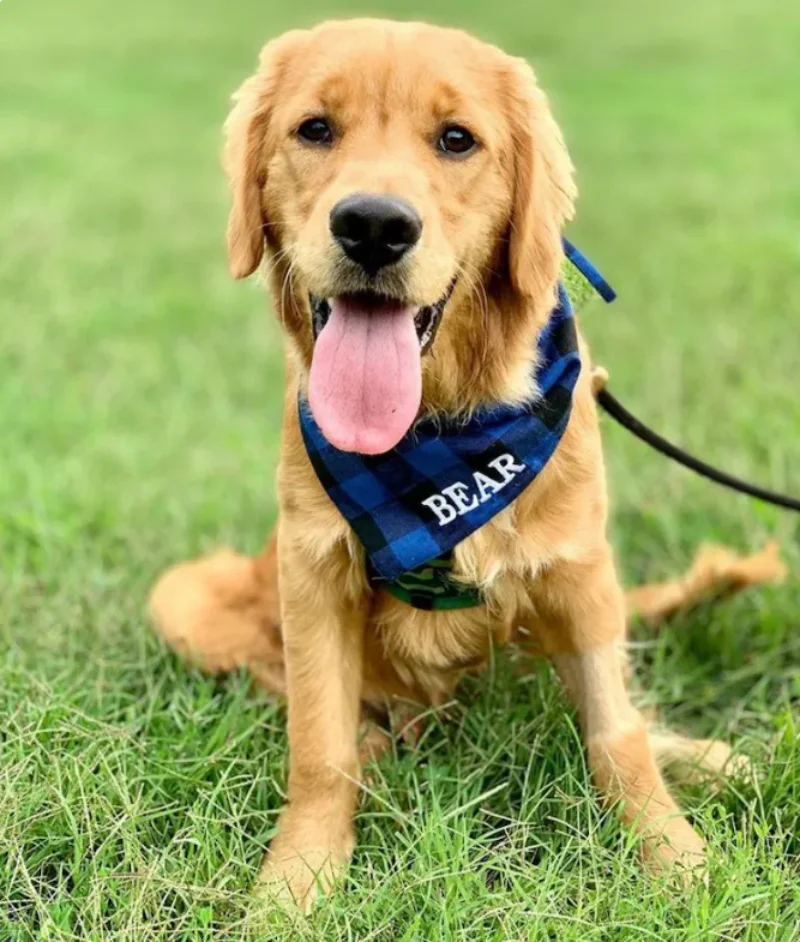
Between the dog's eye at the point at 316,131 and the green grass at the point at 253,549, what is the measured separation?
1.46 metres

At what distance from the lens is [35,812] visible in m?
2.71

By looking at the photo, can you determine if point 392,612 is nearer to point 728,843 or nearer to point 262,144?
point 728,843

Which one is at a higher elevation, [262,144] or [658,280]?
[262,144]

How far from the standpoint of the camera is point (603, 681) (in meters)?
2.97

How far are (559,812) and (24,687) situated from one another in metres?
1.49

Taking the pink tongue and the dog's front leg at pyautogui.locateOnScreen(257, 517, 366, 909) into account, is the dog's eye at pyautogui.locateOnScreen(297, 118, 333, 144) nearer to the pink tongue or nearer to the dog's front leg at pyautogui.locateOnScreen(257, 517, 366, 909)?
the pink tongue

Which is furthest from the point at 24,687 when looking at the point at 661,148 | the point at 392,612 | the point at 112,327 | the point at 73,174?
the point at 661,148

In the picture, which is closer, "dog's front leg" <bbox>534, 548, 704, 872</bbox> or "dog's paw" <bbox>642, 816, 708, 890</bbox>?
"dog's paw" <bbox>642, 816, 708, 890</bbox>

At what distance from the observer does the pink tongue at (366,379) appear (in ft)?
8.52

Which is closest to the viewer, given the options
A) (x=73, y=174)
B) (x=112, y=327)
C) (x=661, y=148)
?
(x=112, y=327)

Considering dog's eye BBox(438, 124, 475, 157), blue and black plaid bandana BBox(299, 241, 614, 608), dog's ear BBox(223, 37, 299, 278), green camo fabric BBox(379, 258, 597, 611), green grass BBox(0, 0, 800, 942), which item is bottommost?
green grass BBox(0, 0, 800, 942)

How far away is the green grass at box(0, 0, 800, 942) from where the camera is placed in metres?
2.56

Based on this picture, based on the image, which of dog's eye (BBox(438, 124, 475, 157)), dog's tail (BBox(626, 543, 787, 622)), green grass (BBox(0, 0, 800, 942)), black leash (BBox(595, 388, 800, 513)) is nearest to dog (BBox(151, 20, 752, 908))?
dog's eye (BBox(438, 124, 475, 157))

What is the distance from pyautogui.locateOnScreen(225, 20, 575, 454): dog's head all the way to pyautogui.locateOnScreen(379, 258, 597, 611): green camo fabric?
238mm
